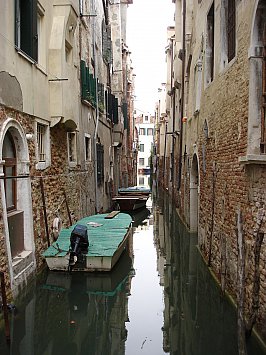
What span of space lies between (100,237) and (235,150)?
13.8 feet

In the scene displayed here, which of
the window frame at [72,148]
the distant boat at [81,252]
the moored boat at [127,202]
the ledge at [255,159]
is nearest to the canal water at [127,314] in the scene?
the distant boat at [81,252]

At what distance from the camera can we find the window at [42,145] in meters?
8.30

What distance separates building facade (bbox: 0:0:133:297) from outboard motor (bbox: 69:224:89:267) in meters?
0.73

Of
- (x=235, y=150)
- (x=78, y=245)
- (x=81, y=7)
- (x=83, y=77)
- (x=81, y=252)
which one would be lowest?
(x=81, y=252)

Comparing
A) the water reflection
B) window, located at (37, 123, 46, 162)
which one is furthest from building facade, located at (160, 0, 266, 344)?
window, located at (37, 123, 46, 162)

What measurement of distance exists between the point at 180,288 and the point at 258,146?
3934 mm

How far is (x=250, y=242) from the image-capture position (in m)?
5.49

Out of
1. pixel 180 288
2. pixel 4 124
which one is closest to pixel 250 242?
pixel 180 288

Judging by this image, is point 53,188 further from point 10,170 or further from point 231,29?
point 231,29

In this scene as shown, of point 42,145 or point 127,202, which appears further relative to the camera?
point 127,202

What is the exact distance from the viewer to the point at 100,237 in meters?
9.37

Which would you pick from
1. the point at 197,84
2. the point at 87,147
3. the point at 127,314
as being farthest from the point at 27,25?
the point at 87,147

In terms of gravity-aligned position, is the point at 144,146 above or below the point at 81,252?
above

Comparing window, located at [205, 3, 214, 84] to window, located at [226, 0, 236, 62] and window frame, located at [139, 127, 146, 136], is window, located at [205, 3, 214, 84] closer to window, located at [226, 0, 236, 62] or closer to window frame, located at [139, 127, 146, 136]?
window, located at [226, 0, 236, 62]
